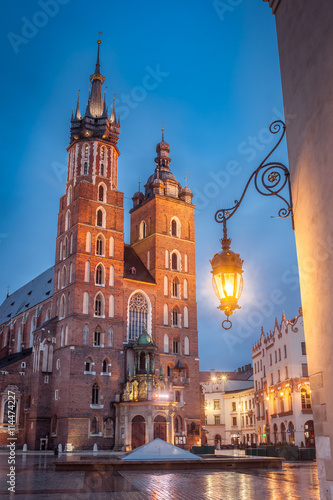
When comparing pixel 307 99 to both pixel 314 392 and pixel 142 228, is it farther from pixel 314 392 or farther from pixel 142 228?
pixel 142 228

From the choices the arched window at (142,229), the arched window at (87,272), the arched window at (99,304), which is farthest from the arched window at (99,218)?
the arched window at (99,304)

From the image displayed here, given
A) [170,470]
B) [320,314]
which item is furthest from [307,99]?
[170,470]

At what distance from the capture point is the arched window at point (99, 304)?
48281 mm

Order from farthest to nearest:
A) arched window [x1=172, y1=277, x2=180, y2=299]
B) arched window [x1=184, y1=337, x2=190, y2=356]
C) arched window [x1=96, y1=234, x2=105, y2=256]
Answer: arched window [x1=172, y1=277, x2=180, y2=299], arched window [x1=184, y1=337, x2=190, y2=356], arched window [x1=96, y1=234, x2=105, y2=256]

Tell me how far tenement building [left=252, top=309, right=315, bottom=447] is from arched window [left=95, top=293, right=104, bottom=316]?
18.8 m

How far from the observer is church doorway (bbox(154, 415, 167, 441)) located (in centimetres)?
4451

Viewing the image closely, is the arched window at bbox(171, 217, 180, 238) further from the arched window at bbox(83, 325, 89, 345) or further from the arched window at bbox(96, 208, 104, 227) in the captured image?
the arched window at bbox(83, 325, 89, 345)

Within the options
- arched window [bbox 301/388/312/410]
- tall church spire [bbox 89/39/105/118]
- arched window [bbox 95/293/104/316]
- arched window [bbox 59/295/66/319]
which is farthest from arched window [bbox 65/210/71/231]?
arched window [bbox 301/388/312/410]

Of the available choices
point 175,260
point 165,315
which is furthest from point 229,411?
point 175,260

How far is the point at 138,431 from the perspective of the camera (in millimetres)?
44219

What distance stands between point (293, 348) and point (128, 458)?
31.1 m

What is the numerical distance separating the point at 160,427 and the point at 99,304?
1272 centimetres

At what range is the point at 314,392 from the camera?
567cm

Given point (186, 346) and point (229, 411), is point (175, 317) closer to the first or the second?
point (186, 346)
